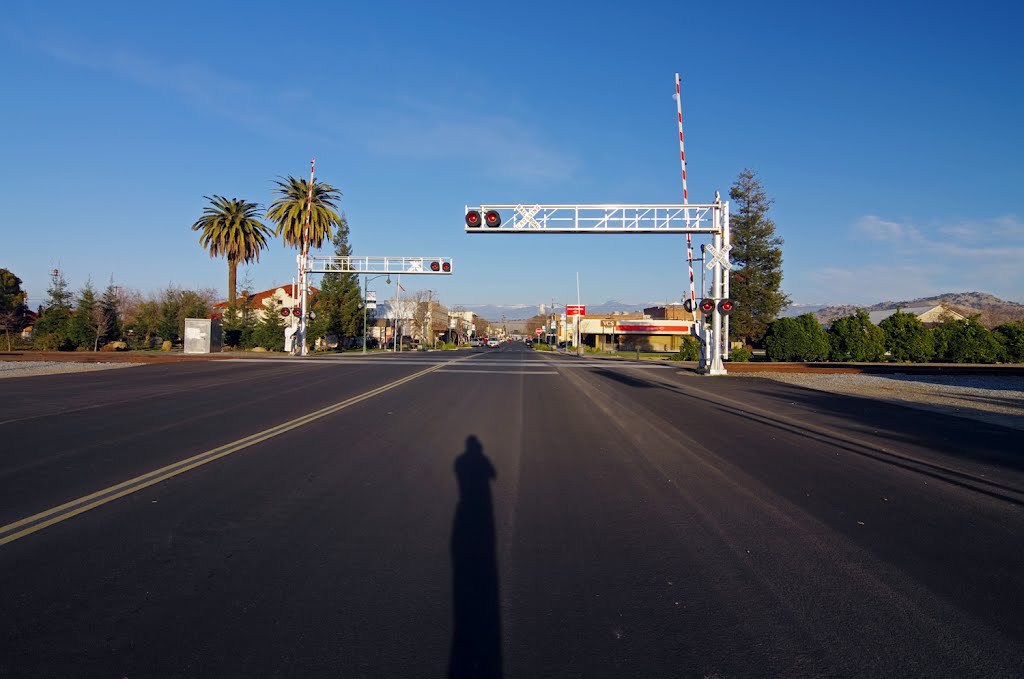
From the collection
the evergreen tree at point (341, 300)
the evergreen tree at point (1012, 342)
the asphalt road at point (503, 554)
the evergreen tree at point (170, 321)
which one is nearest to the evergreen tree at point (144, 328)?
the evergreen tree at point (170, 321)

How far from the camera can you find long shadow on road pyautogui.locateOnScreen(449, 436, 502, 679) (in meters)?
3.55

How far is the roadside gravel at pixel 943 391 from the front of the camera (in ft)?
52.7

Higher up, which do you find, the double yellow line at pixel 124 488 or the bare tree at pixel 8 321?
the bare tree at pixel 8 321

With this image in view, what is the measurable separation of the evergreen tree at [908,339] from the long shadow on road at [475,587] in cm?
4348

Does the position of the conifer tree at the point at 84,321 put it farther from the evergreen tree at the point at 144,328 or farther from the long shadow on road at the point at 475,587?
the long shadow on road at the point at 475,587

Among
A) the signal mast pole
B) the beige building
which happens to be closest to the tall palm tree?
the signal mast pole

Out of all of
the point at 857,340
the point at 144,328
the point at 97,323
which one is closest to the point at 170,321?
the point at 144,328

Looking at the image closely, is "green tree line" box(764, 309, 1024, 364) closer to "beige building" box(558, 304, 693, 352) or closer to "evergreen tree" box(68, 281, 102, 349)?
"beige building" box(558, 304, 693, 352)

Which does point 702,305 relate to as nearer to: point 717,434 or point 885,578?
point 717,434

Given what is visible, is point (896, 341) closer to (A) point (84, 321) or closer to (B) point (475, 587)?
(B) point (475, 587)

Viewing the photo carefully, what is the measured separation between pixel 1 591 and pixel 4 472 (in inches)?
175

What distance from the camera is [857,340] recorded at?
43.5 m

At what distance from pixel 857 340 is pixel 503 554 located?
146 ft

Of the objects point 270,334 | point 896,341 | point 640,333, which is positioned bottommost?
point 896,341
